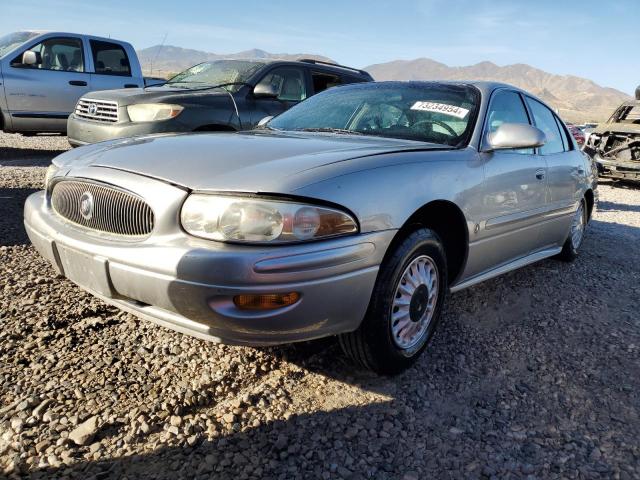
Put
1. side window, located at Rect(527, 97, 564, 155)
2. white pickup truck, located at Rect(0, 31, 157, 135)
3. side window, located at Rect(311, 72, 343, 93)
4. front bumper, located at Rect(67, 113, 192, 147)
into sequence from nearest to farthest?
1. side window, located at Rect(527, 97, 564, 155)
2. front bumper, located at Rect(67, 113, 192, 147)
3. side window, located at Rect(311, 72, 343, 93)
4. white pickup truck, located at Rect(0, 31, 157, 135)

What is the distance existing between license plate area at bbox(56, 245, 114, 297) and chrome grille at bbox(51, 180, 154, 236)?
137 millimetres

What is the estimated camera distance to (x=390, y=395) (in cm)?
238

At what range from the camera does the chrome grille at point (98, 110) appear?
591 cm

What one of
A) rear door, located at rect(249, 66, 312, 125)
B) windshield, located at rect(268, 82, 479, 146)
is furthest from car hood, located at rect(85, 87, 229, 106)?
windshield, located at rect(268, 82, 479, 146)

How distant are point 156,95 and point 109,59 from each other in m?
4.11

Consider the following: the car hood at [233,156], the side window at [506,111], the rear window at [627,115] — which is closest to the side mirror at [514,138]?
the side window at [506,111]

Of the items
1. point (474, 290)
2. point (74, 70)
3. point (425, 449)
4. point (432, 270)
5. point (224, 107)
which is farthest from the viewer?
point (74, 70)

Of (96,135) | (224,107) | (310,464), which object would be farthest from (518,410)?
(96,135)

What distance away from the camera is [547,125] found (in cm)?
420

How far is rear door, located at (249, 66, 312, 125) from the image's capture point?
6.23 meters

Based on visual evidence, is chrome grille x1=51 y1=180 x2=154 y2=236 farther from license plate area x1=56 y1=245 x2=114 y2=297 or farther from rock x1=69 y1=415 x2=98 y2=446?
rock x1=69 y1=415 x2=98 y2=446

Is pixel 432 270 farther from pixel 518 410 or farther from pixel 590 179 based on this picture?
pixel 590 179

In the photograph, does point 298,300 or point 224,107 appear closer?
point 298,300

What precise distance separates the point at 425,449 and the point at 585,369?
122 cm
